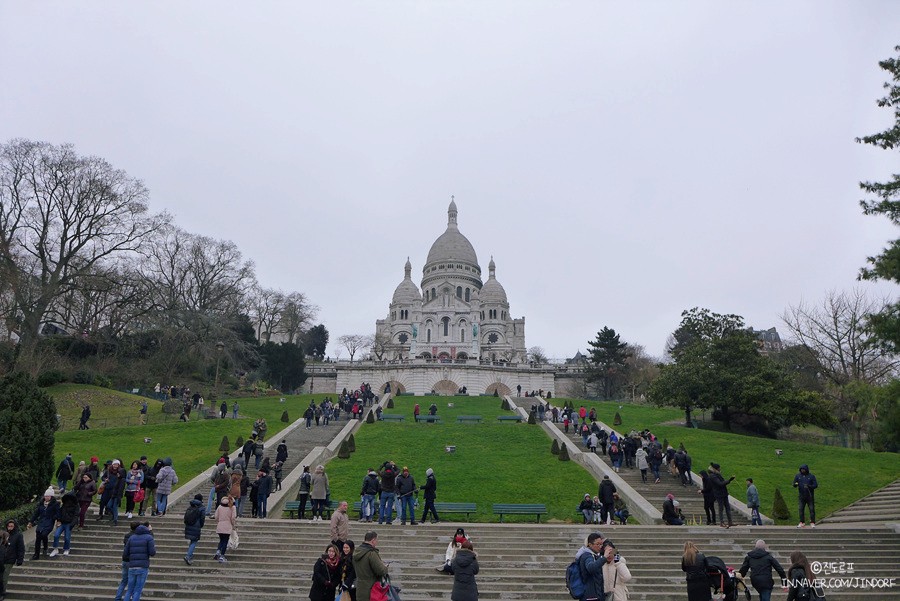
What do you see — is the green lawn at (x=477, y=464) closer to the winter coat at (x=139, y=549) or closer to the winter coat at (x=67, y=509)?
the winter coat at (x=67, y=509)

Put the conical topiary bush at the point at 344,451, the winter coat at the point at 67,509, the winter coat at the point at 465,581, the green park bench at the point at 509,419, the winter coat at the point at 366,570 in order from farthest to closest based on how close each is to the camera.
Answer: the green park bench at the point at 509,419 < the conical topiary bush at the point at 344,451 < the winter coat at the point at 67,509 < the winter coat at the point at 465,581 < the winter coat at the point at 366,570

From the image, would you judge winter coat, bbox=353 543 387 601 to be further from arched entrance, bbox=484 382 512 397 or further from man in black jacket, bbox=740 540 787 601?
arched entrance, bbox=484 382 512 397

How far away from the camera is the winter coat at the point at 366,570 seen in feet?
26.3

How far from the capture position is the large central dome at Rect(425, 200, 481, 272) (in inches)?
4011

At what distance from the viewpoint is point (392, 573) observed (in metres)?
→ 11.5

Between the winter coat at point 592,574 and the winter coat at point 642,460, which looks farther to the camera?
the winter coat at point 642,460

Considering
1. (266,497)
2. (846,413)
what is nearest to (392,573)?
(266,497)

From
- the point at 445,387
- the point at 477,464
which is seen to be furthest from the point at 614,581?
the point at 445,387

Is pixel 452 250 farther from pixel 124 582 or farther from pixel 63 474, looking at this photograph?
pixel 124 582

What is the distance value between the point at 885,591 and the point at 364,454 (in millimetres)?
16358

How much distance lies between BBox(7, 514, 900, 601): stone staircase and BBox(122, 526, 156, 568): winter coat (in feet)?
4.90

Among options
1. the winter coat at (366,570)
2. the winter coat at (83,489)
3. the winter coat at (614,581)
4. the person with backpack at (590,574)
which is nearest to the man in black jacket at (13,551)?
the winter coat at (83,489)

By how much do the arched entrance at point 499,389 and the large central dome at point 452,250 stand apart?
152 feet

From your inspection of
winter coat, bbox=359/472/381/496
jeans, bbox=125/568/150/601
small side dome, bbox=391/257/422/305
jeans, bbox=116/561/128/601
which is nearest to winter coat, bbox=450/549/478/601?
jeans, bbox=125/568/150/601
